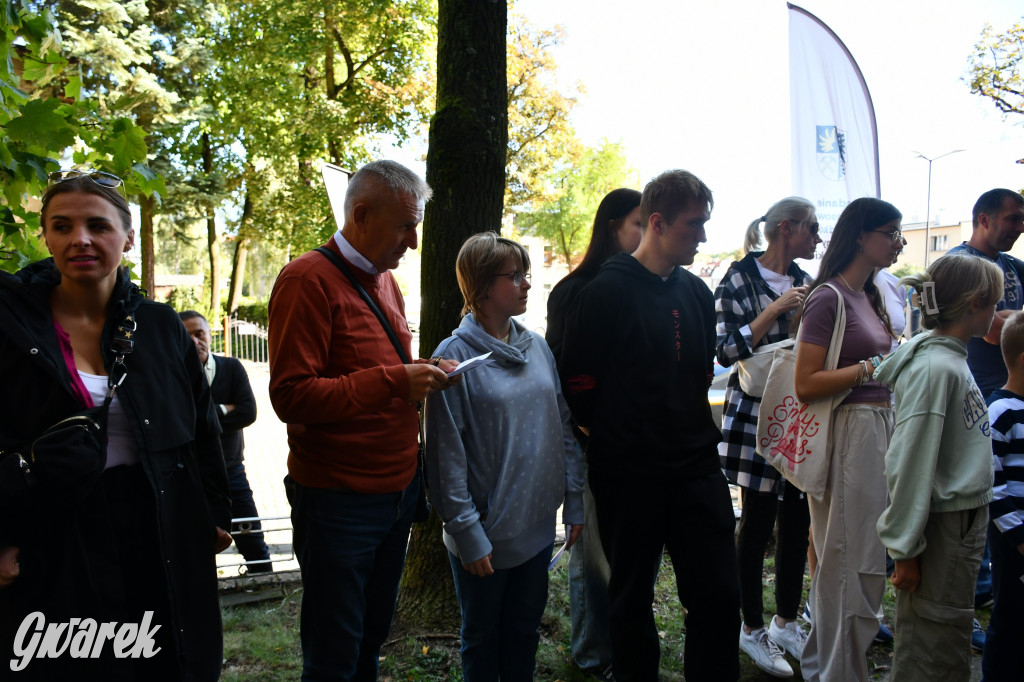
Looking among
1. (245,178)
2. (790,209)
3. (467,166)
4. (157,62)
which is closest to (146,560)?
(467,166)

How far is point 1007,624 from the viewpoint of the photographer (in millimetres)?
2857

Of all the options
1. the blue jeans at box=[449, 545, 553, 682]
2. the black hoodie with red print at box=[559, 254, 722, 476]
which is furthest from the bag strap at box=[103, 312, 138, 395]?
the black hoodie with red print at box=[559, 254, 722, 476]

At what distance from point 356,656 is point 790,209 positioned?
301 cm

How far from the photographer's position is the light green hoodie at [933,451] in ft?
8.71

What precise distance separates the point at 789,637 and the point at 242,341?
20.7 metres

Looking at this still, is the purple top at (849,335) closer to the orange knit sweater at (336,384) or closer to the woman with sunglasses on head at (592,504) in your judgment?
the woman with sunglasses on head at (592,504)

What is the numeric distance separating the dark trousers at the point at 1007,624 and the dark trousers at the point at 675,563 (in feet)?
3.46

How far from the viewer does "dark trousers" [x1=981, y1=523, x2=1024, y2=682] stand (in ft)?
9.29

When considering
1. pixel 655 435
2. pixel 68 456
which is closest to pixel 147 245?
pixel 68 456

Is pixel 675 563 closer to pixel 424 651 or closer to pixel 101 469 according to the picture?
pixel 424 651

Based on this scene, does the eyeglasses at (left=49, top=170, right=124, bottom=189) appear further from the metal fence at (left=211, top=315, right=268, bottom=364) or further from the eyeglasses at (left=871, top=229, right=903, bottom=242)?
the metal fence at (left=211, top=315, right=268, bottom=364)

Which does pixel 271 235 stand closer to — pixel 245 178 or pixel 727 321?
pixel 245 178

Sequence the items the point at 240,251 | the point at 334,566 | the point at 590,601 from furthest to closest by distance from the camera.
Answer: the point at 240,251 → the point at 590,601 → the point at 334,566

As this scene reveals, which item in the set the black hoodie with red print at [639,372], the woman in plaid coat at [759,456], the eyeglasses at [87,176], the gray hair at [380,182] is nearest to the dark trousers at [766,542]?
the woman in plaid coat at [759,456]
